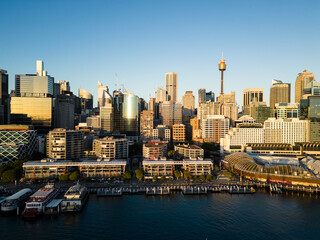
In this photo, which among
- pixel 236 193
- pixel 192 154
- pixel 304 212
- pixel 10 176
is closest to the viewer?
pixel 304 212

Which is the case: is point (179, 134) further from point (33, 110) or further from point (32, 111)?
point (32, 111)

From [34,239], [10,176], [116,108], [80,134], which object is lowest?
[34,239]

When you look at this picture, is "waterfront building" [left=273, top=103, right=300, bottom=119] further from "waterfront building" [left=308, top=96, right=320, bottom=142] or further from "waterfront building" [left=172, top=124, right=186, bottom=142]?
"waterfront building" [left=172, top=124, right=186, bottom=142]

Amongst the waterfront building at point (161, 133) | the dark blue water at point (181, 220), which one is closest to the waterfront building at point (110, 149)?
the dark blue water at point (181, 220)

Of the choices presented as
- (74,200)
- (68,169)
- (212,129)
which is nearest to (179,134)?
(212,129)

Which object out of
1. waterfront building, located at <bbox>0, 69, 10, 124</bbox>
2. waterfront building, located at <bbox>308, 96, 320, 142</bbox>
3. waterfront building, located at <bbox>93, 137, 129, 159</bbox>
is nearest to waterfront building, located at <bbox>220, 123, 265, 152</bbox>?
waterfront building, located at <bbox>308, 96, 320, 142</bbox>

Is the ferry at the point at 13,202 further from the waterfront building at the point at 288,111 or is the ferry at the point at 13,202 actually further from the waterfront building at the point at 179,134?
the waterfront building at the point at 288,111

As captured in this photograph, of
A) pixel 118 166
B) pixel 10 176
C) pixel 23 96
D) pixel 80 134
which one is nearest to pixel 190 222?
pixel 118 166

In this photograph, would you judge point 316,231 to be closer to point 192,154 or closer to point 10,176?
point 192,154

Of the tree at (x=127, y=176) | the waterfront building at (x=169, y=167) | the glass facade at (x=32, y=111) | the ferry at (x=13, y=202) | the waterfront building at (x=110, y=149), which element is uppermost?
the glass facade at (x=32, y=111)
